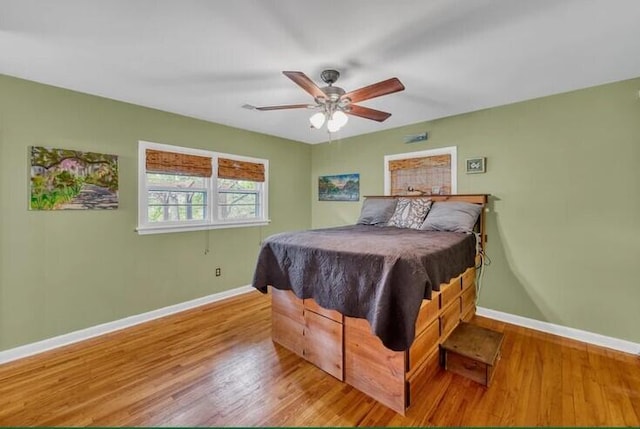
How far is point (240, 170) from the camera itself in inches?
158

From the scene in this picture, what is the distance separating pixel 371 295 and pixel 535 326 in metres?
2.33

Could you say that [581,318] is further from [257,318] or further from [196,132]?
[196,132]

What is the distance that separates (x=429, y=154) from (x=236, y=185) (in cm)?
274

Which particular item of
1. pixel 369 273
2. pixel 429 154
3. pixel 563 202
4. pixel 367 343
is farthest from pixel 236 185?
pixel 563 202

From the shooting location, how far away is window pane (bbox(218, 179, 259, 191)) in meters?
3.88

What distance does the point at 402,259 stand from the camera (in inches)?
66.0

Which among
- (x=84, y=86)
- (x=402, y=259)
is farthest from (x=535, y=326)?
(x=84, y=86)

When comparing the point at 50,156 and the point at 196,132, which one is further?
the point at 196,132

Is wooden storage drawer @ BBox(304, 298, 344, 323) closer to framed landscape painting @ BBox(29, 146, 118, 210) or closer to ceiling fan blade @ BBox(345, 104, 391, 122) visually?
ceiling fan blade @ BBox(345, 104, 391, 122)

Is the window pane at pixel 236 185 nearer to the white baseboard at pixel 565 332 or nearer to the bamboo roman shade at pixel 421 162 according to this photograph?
the bamboo roman shade at pixel 421 162

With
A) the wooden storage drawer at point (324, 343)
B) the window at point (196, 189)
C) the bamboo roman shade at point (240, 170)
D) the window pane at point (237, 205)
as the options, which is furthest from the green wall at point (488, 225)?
the wooden storage drawer at point (324, 343)

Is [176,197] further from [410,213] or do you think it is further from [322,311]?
[410,213]

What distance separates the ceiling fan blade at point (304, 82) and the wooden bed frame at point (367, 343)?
1.62m

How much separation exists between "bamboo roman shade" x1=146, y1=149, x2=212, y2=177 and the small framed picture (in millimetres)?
3279
